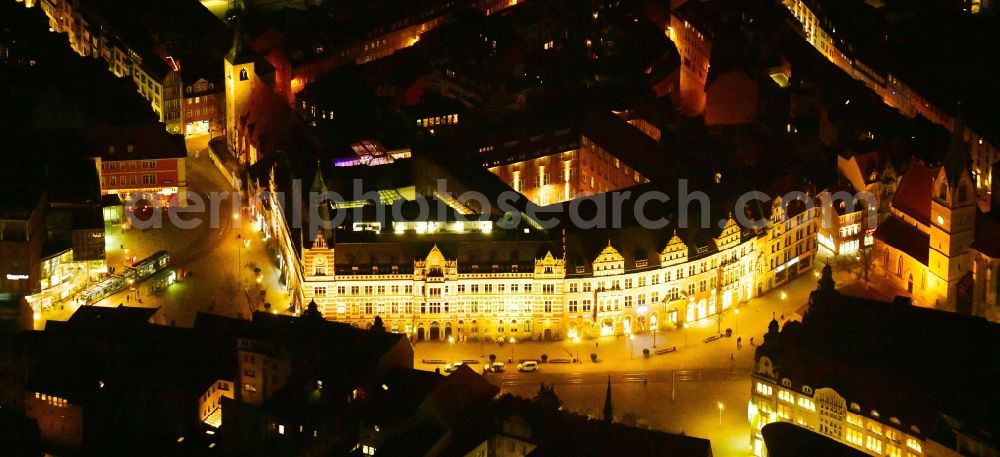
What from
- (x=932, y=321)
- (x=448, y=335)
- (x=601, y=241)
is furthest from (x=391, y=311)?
(x=932, y=321)

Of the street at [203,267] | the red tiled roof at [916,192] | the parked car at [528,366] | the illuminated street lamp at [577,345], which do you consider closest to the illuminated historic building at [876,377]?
the illuminated street lamp at [577,345]

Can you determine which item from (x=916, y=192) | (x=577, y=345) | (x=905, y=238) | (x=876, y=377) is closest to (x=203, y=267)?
(x=577, y=345)

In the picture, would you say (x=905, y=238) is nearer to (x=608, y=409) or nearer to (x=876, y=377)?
(x=876, y=377)

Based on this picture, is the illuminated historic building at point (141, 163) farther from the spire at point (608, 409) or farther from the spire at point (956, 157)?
the spire at point (956, 157)

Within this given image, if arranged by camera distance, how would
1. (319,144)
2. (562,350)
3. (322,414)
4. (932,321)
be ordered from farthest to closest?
(319,144), (562,350), (932,321), (322,414)

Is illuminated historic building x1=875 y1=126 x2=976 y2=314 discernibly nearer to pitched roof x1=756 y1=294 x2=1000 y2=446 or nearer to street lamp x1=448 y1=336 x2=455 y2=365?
pitched roof x1=756 y1=294 x2=1000 y2=446

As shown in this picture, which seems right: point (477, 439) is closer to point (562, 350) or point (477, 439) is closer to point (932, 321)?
point (562, 350)

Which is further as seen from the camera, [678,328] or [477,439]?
[678,328]
